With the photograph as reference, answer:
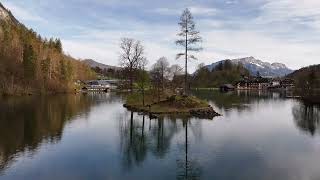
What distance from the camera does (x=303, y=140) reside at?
42.3 meters

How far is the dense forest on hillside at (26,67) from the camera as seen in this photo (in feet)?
406

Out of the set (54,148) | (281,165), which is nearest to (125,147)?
(54,148)

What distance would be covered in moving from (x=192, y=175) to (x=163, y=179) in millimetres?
2290

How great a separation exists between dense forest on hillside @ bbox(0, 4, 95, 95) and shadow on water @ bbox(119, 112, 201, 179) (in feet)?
245

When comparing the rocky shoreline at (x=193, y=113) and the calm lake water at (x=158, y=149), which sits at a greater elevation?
the rocky shoreline at (x=193, y=113)

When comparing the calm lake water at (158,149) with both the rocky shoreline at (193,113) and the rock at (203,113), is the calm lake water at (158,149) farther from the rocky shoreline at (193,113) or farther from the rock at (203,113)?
the rocky shoreline at (193,113)

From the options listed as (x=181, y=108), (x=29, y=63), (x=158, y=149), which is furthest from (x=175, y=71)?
(x=158, y=149)

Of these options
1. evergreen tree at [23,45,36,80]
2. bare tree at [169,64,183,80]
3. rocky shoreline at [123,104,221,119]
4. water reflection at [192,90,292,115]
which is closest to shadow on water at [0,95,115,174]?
rocky shoreline at [123,104,221,119]

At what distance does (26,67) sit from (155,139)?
9874 cm

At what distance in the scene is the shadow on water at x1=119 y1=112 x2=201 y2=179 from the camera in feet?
98.8

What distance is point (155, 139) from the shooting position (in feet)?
135

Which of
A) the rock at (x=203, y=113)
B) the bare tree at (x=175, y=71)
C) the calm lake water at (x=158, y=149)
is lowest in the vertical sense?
the calm lake water at (x=158, y=149)

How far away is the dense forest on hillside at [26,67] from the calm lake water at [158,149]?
230 feet

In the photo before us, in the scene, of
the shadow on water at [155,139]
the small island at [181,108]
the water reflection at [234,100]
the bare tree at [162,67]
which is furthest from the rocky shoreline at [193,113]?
the bare tree at [162,67]
